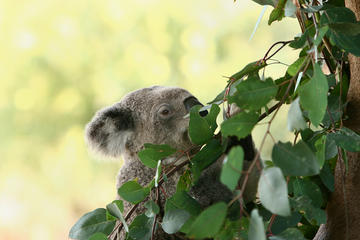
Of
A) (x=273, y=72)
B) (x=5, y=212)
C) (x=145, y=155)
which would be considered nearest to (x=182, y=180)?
(x=145, y=155)

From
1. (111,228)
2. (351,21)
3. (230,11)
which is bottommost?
(111,228)

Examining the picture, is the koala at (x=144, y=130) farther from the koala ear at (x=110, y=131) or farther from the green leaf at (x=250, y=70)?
the green leaf at (x=250, y=70)

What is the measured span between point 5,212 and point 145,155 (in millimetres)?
5629

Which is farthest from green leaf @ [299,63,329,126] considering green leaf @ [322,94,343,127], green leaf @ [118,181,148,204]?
green leaf @ [118,181,148,204]

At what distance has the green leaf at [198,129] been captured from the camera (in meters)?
1.04

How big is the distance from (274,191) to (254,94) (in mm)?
157

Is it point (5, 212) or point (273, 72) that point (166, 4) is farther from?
point (5, 212)

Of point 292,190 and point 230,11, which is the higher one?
point 230,11

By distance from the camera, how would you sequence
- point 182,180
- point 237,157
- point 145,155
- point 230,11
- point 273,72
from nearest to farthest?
point 237,157
point 145,155
point 182,180
point 273,72
point 230,11

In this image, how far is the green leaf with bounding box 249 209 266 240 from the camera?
697 millimetres

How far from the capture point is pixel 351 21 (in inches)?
37.3

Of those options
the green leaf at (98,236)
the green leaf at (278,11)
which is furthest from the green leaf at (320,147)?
the green leaf at (98,236)

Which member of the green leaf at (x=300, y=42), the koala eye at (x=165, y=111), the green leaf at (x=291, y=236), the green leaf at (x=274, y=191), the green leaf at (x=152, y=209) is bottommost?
the green leaf at (x=291, y=236)

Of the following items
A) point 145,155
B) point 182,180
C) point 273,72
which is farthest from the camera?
point 273,72
